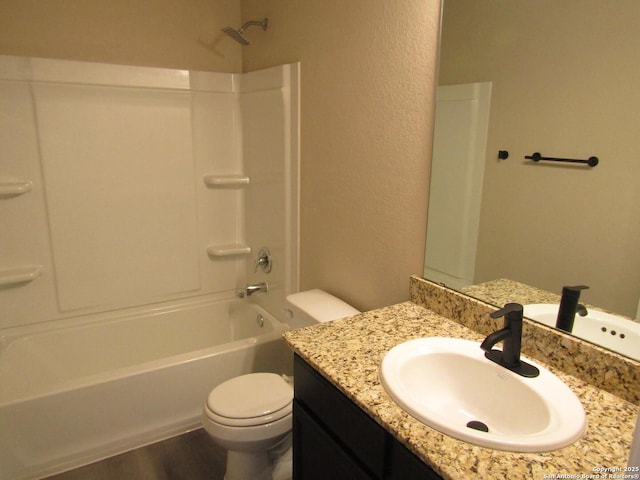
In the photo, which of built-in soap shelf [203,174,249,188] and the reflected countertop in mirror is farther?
built-in soap shelf [203,174,249,188]

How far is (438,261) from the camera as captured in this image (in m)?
1.51

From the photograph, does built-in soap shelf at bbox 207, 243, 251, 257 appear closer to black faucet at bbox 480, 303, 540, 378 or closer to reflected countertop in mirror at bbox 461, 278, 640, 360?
reflected countertop in mirror at bbox 461, 278, 640, 360

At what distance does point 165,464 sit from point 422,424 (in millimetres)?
1590

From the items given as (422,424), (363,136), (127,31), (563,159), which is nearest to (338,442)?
(422,424)

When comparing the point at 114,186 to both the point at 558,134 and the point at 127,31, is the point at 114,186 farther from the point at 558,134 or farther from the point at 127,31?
the point at 558,134

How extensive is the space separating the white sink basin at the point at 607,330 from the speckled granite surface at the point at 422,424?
0.36 feet

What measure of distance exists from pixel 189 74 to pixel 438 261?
187 cm

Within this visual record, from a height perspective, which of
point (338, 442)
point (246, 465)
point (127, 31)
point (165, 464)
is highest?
point (127, 31)

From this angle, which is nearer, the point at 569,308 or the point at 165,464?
the point at 569,308

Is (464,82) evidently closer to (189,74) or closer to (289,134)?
(289,134)

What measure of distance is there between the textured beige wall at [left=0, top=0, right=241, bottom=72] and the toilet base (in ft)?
6.94

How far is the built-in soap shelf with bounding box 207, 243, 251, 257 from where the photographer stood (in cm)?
277

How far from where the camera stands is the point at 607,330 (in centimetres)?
106

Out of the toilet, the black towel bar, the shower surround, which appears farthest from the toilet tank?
the black towel bar
